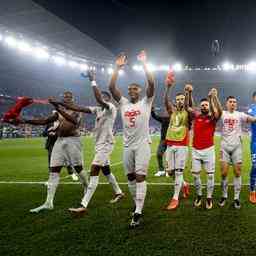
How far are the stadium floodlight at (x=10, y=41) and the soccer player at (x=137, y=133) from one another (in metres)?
37.0

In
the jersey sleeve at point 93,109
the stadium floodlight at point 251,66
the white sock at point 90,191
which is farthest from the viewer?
the stadium floodlight at point 251,66

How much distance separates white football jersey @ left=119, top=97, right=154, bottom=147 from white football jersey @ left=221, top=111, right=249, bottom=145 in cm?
188

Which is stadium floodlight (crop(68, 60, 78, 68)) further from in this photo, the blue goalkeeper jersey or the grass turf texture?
the blue goalkeeper jersey

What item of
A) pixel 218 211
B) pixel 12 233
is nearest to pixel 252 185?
pixel 218 211

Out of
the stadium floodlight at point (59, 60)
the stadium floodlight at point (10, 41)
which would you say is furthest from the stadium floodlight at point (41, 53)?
the stadium floodlight at point (10, 41)

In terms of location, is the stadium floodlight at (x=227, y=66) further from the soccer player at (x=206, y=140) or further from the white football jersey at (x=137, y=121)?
the white football jersey at (x=137, y=121)

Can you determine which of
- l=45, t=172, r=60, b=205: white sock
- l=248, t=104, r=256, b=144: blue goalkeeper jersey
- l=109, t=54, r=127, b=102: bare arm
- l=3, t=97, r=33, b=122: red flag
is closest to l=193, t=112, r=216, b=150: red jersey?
l=248, t=104, r=256, b=144: blue goalkeeper jersey

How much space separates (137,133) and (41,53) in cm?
4204

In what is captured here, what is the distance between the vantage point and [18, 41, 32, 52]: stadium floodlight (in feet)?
136

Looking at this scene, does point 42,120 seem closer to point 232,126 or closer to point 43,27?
point 232,126

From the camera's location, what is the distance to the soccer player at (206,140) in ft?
22.2

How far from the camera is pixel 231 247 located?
4465 mm

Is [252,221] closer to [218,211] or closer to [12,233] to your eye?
[218,211]

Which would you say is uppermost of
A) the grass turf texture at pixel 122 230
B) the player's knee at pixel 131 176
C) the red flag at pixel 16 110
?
the red flag at pixel 16 110
